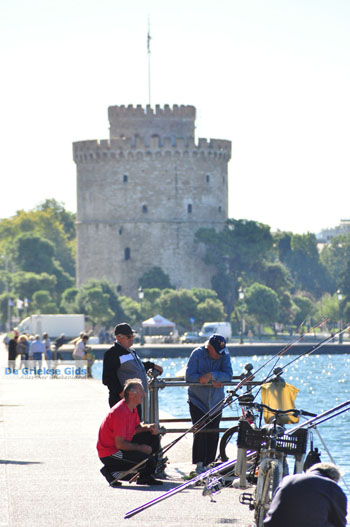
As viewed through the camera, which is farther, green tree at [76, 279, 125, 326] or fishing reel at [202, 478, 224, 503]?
green tree at [76, 279, 125, 326]

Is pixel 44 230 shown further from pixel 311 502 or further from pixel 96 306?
pixel 311 502

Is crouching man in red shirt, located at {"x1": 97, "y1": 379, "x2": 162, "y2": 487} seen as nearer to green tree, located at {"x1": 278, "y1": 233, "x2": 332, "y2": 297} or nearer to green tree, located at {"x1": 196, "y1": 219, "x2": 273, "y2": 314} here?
green tree, located at {"x1": 196, "y1": 219, "x2": 273, "y2": 314}

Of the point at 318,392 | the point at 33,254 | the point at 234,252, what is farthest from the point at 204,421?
the point at 33,254

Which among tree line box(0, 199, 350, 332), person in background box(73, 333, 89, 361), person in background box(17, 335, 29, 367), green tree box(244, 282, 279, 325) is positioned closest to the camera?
person in background box(73, 333, 89, 361)

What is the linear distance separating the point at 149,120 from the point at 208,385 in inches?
2931

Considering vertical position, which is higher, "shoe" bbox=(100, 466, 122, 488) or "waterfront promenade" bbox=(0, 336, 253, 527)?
"shoe" bbox=(100, 466, 122, 488)

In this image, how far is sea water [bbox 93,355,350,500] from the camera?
60.1 feet

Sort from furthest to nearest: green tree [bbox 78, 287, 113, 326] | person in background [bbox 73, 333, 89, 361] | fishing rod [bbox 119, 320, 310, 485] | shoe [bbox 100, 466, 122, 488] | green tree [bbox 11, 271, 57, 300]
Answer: green tree [bbox 11, 271, 57, 300] < green tree [bbox 78, 287, 113, 326] < person in background [bbox 73, 333, 89, 361] < shoe [bbox 100, 466, 122, 488] < fishing rod [bbox 119, 320, 310, 485]

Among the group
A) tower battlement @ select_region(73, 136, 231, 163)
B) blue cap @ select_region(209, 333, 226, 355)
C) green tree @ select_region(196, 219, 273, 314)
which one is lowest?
blue cap @ select_region(209, 333, 226, 355)

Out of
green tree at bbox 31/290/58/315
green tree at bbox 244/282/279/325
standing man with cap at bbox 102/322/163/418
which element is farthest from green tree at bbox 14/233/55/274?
standing man with cap at bbox 102/322/163/418

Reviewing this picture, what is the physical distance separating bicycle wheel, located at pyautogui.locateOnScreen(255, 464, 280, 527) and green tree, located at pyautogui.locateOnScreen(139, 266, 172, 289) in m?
72.0

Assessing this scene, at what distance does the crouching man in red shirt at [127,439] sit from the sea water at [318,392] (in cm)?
101

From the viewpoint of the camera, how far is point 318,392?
39.3m

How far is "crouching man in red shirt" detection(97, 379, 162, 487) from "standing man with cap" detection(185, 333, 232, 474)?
2.65 feet
